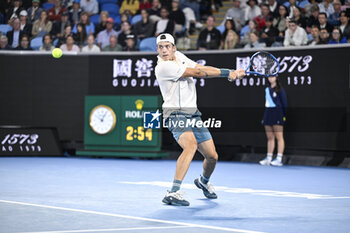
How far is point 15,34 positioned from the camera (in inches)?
682

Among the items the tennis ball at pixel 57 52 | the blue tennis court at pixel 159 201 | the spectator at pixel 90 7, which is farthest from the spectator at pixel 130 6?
the blue tennis court at pixel 159 201

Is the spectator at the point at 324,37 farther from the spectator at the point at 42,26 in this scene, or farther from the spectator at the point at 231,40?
the spectator at the point at 42,26

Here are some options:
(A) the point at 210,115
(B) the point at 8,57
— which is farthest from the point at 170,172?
(B) the point at 8,57

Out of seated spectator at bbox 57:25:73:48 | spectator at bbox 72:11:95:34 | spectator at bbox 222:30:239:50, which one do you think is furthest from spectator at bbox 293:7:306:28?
seated spectator at bbox 57:25:73:48

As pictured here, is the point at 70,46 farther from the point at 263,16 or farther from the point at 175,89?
the point at 175,89

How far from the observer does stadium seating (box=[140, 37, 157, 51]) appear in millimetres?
16016

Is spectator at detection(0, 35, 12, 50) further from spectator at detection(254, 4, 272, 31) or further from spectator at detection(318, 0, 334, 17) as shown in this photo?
spectator at detection(318, 0, 334, 17)

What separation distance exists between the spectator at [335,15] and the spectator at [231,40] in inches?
90.9

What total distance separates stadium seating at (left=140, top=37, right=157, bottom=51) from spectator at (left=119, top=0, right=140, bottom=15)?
8.11ft

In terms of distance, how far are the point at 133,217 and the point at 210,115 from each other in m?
9.35

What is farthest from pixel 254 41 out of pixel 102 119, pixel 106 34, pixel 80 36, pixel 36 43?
Answer: pixel 36 43

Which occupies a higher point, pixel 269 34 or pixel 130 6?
pixel 130 6

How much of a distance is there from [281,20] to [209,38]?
1.90 meters

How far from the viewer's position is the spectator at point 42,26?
57.7ft
